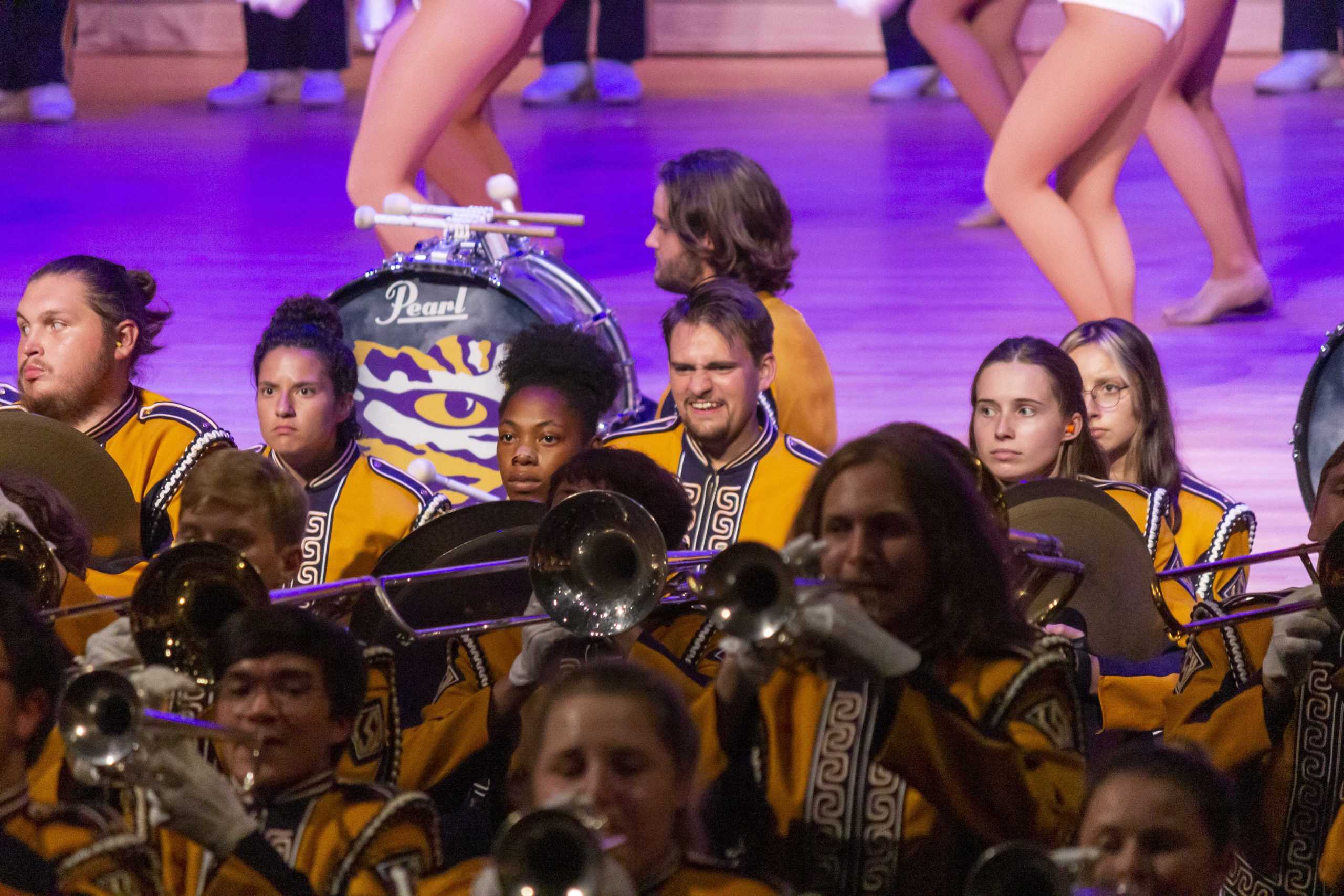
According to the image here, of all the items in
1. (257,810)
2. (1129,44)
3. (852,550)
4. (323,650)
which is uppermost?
(1129,44)

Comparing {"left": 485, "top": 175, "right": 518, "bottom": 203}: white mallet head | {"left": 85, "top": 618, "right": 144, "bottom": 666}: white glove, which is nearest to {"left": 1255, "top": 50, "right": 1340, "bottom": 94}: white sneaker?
{"left": 485, "top": 175, "right": 518, "bottom": 203}: white mallet head

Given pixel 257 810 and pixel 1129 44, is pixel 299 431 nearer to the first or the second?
pixel 257 810

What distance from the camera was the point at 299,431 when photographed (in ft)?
13.1

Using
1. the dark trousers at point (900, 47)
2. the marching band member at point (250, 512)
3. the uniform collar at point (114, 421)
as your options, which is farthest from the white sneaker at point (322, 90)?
the marching band member at point (250, 512)

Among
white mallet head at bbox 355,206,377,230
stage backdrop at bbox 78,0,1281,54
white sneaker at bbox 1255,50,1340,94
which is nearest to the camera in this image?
white mallet head at bbox 355,206,377,230

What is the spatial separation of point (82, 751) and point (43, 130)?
32.0ft

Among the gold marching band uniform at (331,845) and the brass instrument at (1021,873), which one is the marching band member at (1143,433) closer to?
the gold marching band uniform at (331,845)

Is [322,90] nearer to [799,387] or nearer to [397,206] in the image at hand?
[397,206]

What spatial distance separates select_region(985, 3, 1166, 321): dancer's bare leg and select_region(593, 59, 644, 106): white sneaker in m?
7.42

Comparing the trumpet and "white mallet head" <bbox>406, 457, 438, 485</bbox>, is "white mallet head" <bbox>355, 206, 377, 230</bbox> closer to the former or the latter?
"white mallet head" <bbox>406, 457, 438, 485</bbox>

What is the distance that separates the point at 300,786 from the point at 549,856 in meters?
0.62

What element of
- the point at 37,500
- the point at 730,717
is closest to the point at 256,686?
the point at 730,717

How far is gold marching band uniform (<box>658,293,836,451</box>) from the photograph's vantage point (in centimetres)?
438

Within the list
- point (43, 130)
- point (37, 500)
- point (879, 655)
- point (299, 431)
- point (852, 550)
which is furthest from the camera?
point (43, 130)
